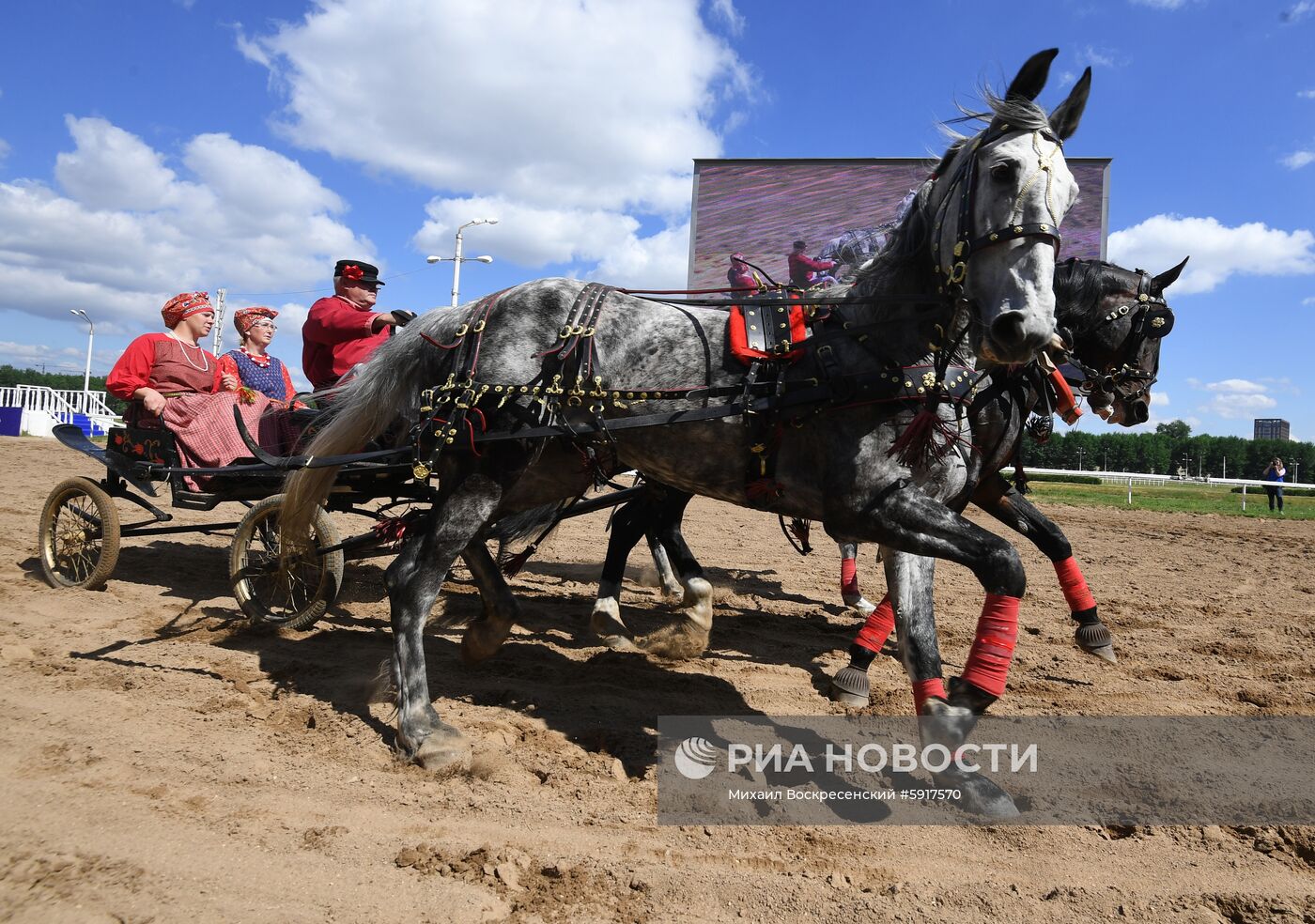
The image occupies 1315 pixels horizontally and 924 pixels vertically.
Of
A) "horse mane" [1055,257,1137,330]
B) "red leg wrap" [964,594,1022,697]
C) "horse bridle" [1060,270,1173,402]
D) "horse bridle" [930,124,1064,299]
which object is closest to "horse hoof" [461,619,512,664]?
"red leg wrap" [964,594,1022,697]

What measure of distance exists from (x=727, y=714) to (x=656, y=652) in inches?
48.5

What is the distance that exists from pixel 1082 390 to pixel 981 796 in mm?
3194

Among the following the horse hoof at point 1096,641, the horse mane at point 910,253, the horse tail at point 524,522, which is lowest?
the horse hoof at point 1096,641

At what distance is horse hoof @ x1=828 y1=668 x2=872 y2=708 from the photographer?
14.6ft

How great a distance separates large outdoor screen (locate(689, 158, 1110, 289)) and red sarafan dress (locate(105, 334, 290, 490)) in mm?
9753

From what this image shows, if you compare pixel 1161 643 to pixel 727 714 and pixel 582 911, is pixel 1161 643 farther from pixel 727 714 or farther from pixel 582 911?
pixel 582 911

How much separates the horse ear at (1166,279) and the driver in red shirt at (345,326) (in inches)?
187

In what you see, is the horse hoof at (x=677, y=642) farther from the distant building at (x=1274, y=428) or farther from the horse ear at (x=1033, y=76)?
the distant building at (x=1274, y=428)

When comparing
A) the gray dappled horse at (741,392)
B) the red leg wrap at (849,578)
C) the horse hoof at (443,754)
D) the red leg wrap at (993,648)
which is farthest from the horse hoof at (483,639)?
the red leg wrap at (849,578)

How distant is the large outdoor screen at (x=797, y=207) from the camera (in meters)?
14.4

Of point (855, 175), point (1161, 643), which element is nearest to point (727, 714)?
point (1161, 643)

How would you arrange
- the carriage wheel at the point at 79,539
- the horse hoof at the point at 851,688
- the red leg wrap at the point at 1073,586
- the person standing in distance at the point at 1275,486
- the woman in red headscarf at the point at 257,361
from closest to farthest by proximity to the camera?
the horse hoof at the point at 851,688 → the red leg wrap at the point at 1073,586 → the carriage wheel at the point at 79,539 → the woman in red headscarf at the point at 257,361 → the person standing in distance at the point at 1275,486

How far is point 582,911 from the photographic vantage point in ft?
8.18

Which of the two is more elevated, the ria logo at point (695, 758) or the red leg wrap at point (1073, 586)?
the red leg wrap at point (1073, 586)
